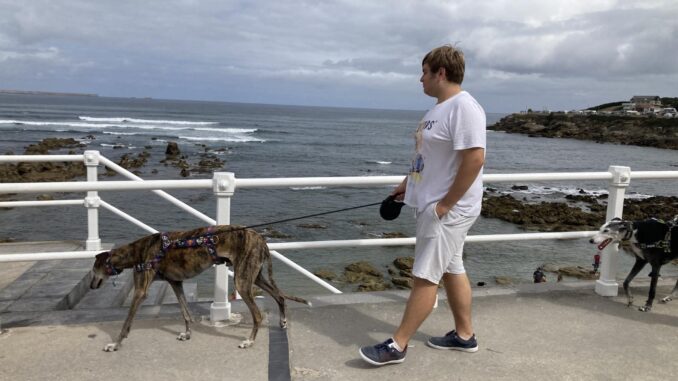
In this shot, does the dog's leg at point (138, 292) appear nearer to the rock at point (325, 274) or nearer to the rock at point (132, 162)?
the rock at point (325, 274)

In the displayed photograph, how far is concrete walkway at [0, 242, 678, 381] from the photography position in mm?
3270

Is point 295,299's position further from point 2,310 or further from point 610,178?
point 610,178

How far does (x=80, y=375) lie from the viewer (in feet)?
10.3

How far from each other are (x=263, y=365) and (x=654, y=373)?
2391 mm

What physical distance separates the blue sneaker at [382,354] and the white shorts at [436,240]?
0.48 m

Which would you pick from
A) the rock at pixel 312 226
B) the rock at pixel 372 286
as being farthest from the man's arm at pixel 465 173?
the rock at pixel 312 226

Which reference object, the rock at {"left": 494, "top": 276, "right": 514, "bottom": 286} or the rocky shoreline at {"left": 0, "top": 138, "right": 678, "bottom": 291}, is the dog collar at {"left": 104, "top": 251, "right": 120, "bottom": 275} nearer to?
the rocky shoreline at {"left": 0, "top": 138, "right": 678, "bottom": 291}

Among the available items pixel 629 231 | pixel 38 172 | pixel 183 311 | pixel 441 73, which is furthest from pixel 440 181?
pixel 38 172

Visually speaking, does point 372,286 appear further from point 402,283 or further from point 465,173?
point 465,173

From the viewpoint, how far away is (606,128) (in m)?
92.2

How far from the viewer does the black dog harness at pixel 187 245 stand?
140 inches

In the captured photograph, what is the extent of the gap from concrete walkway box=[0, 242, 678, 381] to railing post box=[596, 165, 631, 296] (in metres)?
0.24

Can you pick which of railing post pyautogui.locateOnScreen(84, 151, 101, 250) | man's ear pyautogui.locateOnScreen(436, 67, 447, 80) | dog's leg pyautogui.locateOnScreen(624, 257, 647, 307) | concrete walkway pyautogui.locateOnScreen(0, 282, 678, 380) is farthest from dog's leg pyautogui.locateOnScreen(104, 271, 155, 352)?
dog's leg pyautogui.locateOnScreen(624, 257, 647, 307)

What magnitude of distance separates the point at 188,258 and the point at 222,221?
42cm
